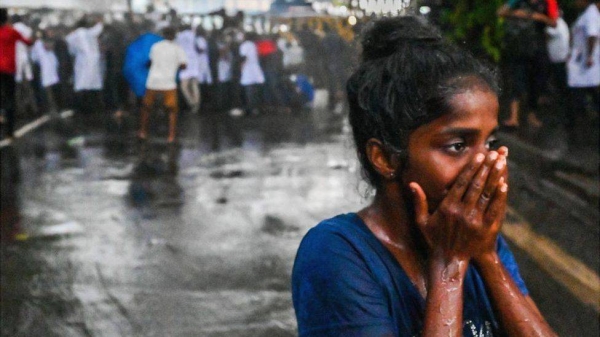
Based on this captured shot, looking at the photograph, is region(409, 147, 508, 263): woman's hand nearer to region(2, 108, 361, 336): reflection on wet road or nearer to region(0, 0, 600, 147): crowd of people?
region(2, 108, 361, 336): reflection on wet road

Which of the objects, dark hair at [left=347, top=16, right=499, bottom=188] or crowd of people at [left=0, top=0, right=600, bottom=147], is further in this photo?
crowd of people at [left=0, top=0, right=600, bottom=147]

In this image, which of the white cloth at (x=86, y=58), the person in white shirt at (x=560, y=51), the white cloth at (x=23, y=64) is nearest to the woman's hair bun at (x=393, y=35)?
the person in white shirt at (x=560, y=51)

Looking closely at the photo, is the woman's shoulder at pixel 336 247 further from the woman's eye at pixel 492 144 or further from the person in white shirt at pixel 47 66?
the person in white shirt at pixel 47 66

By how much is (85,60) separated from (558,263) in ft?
51.6

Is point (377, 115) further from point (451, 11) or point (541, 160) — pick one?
point (451, 11)

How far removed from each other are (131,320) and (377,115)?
3.79 m

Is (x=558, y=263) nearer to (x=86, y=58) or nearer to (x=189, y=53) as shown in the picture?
(x=189, y=53)

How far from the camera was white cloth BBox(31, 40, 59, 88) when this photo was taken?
65.7 feet

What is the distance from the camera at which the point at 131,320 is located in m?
5.49

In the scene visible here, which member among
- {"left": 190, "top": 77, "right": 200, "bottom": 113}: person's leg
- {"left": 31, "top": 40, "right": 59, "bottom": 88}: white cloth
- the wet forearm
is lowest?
{"left": 190, "top": 77, "right": 200, "bottom": 113}: person's leg

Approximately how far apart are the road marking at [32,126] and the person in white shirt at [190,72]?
2643 mm

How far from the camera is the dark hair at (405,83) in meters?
1.98

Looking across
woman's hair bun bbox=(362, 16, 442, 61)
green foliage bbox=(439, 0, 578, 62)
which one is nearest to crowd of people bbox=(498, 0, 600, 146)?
green foliage bbox=(439, 0, 578, 62)

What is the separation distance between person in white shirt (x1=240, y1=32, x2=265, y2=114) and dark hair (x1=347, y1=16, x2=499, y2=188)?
1948 centimetres
